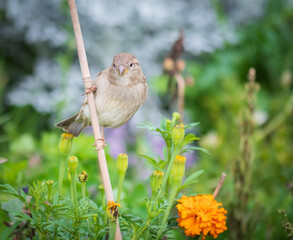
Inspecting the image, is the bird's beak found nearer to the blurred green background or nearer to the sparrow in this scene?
the sparrow

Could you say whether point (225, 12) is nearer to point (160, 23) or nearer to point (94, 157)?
point (160, 23)

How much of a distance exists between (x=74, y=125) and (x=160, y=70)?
216 centimetres

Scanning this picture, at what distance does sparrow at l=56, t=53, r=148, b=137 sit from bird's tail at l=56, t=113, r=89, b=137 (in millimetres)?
11

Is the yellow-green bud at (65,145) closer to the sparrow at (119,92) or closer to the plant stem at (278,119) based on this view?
the sparrow at (119,92)

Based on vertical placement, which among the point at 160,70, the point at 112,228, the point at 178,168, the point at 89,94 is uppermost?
the point at 160,70

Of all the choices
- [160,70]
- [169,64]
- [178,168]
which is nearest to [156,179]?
[178,168]

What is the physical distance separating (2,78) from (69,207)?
206cm

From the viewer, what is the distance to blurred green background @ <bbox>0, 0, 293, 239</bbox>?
7.04ft

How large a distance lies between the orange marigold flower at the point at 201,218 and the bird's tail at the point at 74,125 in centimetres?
32

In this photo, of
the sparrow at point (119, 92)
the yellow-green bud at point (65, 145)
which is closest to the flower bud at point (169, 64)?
the sparrow at point (119, 92)

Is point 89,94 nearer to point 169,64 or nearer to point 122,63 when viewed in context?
point 122,63

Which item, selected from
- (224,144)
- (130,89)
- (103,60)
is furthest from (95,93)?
(103,60)

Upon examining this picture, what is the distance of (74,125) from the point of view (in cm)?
94

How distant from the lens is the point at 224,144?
2.23 meters
